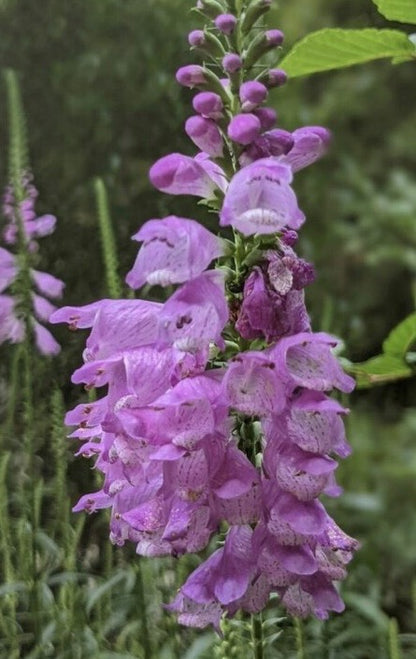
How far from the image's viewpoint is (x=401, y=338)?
1.83 feet

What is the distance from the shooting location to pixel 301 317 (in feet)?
1.42

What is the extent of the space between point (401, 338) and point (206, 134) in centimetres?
20

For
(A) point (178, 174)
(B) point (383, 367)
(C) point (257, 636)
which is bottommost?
(C) point (257, 636)

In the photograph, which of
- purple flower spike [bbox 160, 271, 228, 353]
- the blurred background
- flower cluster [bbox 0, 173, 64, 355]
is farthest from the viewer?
the blurred background

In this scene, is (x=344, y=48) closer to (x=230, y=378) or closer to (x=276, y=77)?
(x=276, y=77)

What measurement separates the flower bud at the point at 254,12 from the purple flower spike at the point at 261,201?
91 millimetres

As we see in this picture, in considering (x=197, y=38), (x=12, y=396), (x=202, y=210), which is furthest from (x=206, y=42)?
(x=202, y=210)

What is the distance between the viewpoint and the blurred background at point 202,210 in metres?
1.02

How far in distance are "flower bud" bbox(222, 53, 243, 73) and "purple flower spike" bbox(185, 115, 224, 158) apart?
3cm

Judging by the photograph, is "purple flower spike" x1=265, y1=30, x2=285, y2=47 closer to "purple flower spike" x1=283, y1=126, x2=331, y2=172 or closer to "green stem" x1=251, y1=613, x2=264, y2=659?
"purple flower spike" x1=283, y1=126, x2=331, y2=172

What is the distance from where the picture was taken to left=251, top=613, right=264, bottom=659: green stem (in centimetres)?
47

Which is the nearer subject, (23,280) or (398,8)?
(398,8)

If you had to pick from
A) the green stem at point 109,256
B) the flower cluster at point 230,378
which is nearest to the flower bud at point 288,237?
the flower cluster at point 230,378

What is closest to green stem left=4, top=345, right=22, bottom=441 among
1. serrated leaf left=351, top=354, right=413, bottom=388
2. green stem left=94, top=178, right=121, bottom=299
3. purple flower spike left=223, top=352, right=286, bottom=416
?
green stem left=94, top=178, right=121, bottom=299
